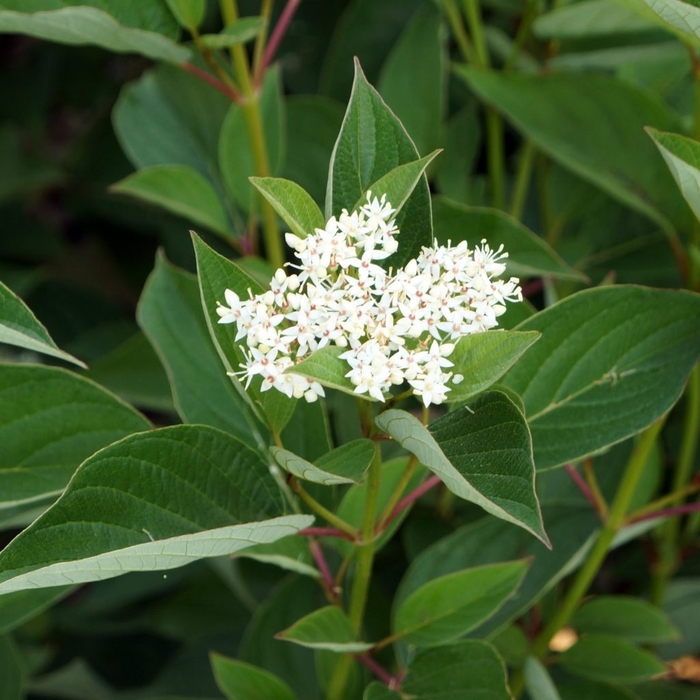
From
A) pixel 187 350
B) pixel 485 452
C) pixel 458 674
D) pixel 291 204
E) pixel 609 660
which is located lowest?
pixel 609 660

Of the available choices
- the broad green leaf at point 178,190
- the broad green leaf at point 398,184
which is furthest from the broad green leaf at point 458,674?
the broad green leaf at point 178,190

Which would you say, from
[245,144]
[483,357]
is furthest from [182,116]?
[483,357]

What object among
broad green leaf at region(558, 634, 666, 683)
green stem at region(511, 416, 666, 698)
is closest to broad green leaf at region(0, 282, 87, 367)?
green stem at region(511, 416, 666, 698)

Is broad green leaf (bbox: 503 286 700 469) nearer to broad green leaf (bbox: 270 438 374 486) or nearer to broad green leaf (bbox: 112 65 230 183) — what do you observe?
broad green leaf (bbox: 270 438 374 486)

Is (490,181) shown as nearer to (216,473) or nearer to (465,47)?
(465,47)

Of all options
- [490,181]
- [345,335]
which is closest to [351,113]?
[345,335]

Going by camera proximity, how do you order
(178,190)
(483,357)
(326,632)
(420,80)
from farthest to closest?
1. (420,80)
2. (178,190)
3. (326,632)
4. (483,357)

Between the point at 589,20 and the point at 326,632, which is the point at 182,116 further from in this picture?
the point at 326,632
